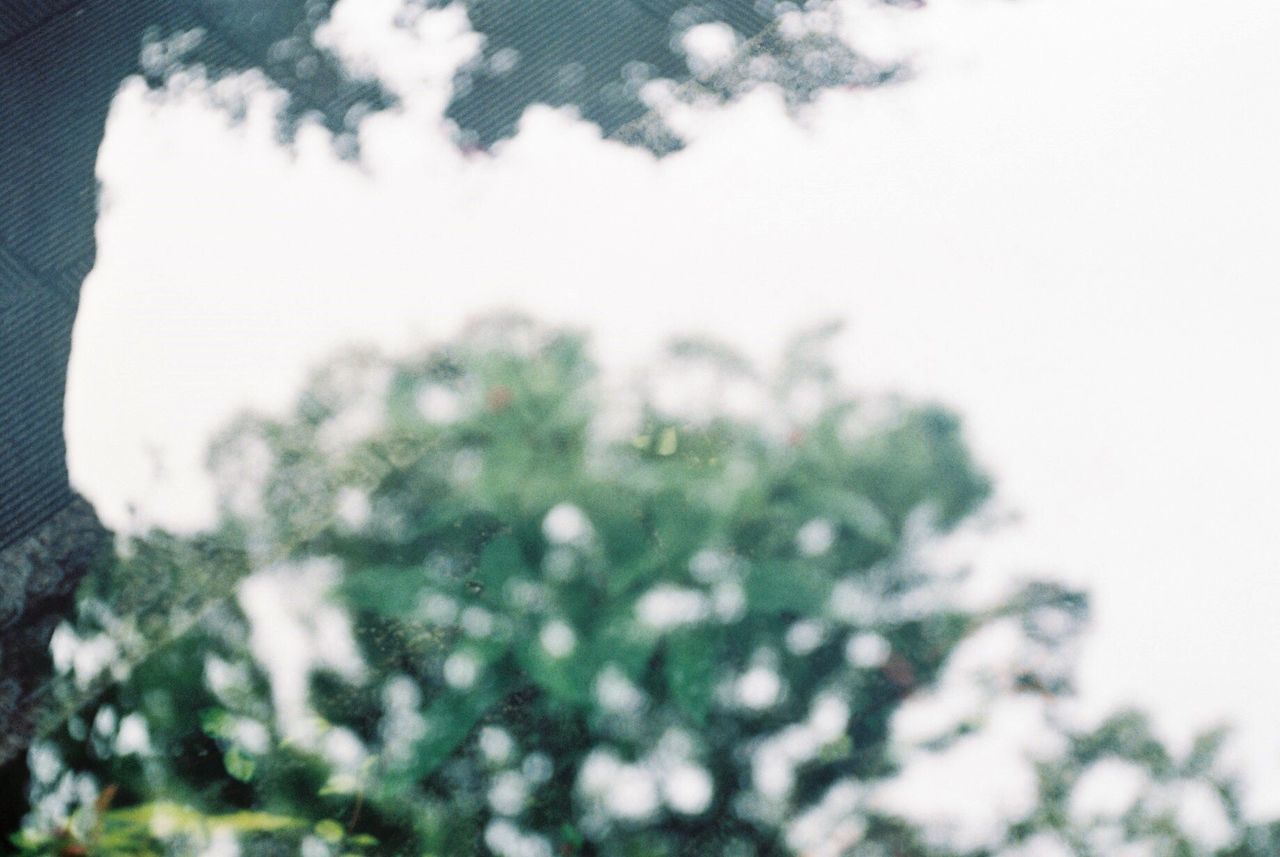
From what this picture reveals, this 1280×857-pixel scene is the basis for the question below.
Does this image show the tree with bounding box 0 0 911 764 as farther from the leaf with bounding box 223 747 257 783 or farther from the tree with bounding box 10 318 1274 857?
the leaf with bounding box 223 747 257 783

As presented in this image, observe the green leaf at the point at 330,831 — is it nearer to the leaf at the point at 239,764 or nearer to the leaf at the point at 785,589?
the leaf at the point at 239,764

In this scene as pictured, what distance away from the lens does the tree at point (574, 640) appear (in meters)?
2.16

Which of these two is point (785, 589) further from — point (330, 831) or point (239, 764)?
point (239, 764)

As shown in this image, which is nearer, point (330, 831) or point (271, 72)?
point (330, 831)

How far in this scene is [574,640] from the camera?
2295 mm

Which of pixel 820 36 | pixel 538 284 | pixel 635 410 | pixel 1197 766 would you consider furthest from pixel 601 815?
pixel 820 36

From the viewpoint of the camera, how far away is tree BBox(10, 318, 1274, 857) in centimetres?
216

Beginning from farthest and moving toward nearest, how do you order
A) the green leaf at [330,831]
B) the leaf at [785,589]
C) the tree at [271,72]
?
1. the tree at [271,72]
2. the leaf at [785,589]
3. the green leaf at [330,831]

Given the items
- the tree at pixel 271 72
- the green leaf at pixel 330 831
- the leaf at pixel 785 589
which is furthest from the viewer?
the tree at pixel 271 72

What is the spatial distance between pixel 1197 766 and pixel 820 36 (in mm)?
2674

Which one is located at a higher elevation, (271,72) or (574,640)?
(271,72)

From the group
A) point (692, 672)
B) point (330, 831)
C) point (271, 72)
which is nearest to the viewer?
point (330, 831)

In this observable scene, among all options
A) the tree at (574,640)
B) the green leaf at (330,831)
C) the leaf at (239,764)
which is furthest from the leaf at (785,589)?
the leaf at (239,764)

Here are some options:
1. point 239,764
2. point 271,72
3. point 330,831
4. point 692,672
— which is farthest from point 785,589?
point 271,72
